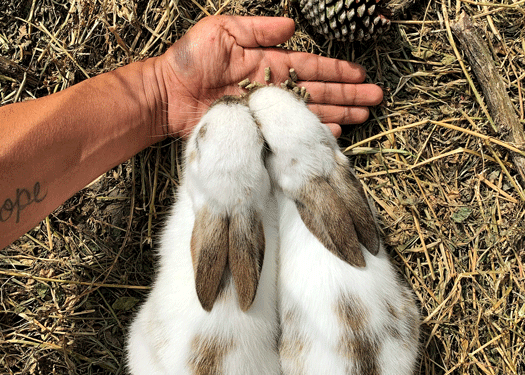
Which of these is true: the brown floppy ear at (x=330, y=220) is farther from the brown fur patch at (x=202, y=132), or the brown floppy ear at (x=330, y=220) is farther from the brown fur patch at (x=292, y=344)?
the brown fur patch at (x=202, y=132)

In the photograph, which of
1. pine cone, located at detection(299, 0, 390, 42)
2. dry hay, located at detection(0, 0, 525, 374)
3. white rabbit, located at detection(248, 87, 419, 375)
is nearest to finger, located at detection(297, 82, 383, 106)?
dry hay, located at detection(0, 0, 525, 374)

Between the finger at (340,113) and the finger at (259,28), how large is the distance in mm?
482

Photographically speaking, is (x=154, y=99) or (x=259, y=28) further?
(x=154, y=99)

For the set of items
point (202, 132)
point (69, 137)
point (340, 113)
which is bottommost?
point (340, 113)

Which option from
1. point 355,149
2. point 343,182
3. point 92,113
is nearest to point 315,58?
point 355,149

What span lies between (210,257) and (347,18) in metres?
1.59

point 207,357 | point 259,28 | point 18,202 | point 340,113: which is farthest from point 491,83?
point 18,202

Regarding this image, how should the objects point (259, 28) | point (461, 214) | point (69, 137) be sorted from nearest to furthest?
point (69, 137)
point (259, 28)
point (461, 214)

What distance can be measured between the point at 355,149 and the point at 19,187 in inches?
79.0

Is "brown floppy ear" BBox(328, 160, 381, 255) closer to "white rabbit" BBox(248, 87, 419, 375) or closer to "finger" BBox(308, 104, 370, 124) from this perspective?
"white rabbit" BBox(248, 87, 419, 375)

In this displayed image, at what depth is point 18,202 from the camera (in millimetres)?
2516

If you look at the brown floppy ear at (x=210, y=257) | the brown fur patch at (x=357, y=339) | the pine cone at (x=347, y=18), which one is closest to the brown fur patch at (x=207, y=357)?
the brown floppy ear at (x=210, y=257)

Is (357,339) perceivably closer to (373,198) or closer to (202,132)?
(373,198)

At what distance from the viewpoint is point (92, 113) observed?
9.10 feet
